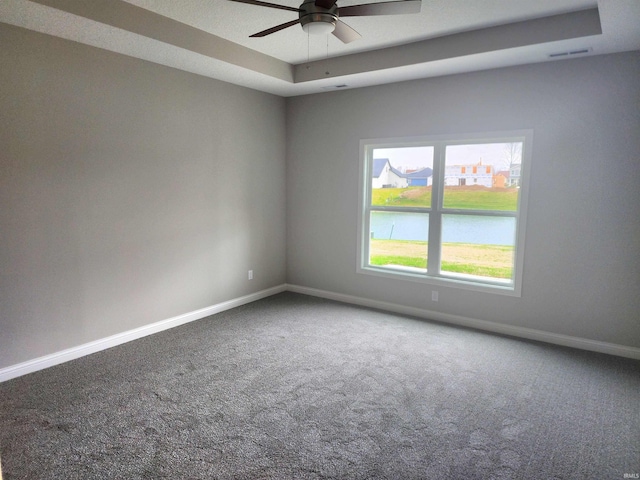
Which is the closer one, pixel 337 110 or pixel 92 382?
pixel 92 382

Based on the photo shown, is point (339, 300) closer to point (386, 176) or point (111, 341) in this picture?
point (386, 176)

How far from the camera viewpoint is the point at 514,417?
105 inches

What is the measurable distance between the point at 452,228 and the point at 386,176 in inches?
40.9

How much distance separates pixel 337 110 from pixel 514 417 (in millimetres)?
3879

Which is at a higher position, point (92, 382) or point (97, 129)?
point (97, 129)

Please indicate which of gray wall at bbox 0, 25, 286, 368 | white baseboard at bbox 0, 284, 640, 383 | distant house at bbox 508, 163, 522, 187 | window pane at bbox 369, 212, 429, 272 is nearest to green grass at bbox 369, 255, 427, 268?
window pane at bbox 369, 212, 429, 272

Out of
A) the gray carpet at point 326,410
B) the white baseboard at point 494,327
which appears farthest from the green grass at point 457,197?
the gray carpet at point 326,410

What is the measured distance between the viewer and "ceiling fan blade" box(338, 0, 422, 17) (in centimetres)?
229

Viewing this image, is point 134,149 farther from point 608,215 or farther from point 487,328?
point 608,215

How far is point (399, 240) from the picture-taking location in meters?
4.91

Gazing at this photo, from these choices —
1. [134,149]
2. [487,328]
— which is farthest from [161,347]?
[487,328]

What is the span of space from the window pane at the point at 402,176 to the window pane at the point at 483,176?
0.25m

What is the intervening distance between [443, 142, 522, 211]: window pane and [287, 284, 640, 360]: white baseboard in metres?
1.22

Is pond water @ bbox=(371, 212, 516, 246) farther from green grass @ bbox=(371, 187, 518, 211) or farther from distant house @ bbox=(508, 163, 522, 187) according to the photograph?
distant house @ bbox=(508, 163, 522, 187)
